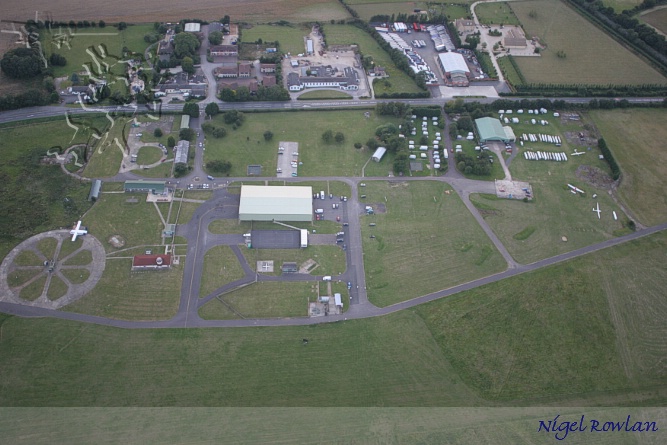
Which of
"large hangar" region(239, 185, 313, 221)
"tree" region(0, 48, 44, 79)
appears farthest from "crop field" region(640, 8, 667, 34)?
"tree" region(0, 48, 44, 79)

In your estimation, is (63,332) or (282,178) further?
(282,178)

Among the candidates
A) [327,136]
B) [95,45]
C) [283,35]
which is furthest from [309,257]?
[95,45]

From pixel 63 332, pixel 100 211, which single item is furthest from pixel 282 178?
pixel 63 332

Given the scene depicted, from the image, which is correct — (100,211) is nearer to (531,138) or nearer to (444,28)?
(531,138)

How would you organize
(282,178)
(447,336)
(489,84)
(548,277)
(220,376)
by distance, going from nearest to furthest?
(220,376), (447,336), (548,277), (282,178), (489,84)

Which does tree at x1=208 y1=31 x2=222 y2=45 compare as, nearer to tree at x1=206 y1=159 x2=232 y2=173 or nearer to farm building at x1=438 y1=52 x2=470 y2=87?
tree at x1=206 y1=159 x2=232 y2=173

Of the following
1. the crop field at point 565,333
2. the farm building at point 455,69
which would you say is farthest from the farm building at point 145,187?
the farm building at point 455,69
